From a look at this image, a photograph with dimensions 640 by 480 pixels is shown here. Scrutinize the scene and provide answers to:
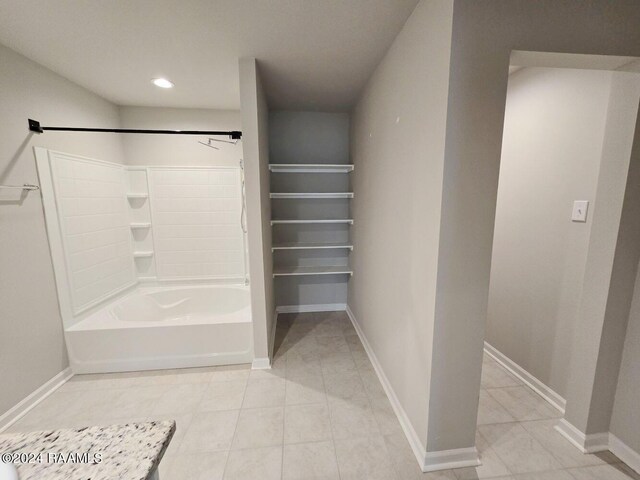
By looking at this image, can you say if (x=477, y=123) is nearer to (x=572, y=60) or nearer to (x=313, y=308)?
(x=572, y=60)

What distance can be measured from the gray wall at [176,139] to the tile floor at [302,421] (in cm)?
219

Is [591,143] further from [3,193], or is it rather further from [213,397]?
[3,193]

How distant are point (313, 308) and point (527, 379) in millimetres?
2206

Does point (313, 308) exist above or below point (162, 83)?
below

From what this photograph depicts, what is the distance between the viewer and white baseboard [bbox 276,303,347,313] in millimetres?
3412

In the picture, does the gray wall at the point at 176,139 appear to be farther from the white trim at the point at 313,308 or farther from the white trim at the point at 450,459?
the white trim at the point at 450,459

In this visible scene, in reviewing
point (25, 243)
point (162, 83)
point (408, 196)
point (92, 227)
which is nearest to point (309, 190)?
point (162, 83)

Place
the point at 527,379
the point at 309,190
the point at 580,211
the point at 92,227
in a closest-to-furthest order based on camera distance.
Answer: the point at 580,211 → the point at 527,379 → the point at 92,227 → the point at 309,190

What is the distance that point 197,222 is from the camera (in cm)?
310

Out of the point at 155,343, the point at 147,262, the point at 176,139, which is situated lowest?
the point at 155,343

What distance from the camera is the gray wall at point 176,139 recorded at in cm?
292

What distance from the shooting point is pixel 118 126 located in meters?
2.87

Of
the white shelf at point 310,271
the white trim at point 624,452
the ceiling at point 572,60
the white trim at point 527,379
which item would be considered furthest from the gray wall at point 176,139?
the white trim at point 624,452

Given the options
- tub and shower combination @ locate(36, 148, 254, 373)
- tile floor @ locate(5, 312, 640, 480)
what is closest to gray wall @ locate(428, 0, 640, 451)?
tile floor @ locate(5, 312, 640, 480)
